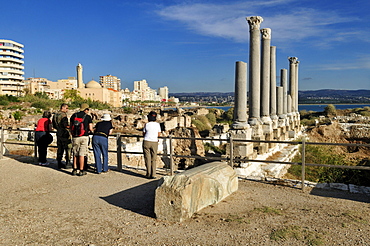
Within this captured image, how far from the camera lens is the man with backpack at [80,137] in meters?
8.81

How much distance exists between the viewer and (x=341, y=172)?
10047 millimetres

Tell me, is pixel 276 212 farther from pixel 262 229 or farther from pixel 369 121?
pixel 369 121

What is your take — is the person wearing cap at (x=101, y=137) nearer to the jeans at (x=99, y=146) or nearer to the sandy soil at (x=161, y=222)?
the jeans at (x=99, y=146)

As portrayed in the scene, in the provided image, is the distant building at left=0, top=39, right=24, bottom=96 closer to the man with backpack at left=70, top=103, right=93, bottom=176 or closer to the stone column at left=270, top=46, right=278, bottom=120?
the stone column at left=270, top=46, right=278, bottom=120

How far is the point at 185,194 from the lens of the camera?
218 inches

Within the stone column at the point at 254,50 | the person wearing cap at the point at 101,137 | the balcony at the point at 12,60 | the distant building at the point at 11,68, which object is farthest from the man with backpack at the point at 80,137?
the balcony at the point at 12,60

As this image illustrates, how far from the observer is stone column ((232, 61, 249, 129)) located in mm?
12617

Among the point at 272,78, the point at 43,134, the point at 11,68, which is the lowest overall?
the point at 43,134

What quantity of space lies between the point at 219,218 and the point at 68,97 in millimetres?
97337

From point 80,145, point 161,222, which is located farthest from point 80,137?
point 161,222

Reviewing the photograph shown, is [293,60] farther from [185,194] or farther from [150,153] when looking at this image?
[185,194]

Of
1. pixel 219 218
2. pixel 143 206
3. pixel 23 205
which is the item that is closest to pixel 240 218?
pixel 219 218

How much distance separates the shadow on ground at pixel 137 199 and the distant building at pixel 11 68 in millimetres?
98900

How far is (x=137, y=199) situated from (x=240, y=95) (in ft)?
23.5
